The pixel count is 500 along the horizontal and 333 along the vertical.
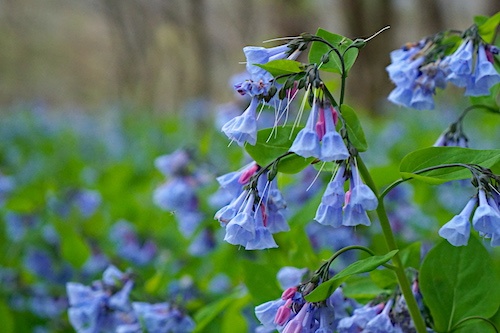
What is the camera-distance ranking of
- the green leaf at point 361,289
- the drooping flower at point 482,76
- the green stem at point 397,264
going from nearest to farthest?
the green stem at point 397,264, the drooping flower at point 482,76, the green leaf at point 361,289

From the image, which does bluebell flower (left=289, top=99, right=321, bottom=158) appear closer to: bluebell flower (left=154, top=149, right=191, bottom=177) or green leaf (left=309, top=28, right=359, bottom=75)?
green leaf (left=309, top=28, right=359, bottom=75)

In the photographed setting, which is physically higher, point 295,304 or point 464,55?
point 464,55

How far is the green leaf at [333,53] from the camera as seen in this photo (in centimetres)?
94

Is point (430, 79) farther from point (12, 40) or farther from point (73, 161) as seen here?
point (12, 40)

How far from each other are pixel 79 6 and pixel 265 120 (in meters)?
10.8

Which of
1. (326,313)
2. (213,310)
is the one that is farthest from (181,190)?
(326,313)

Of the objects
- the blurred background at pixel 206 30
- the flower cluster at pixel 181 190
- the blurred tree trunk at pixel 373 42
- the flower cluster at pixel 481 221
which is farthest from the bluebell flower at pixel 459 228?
the blurred tree trunk at pixel 373 42

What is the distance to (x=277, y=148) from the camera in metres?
1.00

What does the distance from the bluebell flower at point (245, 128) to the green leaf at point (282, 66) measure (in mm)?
45

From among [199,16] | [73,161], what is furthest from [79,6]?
[73,161]

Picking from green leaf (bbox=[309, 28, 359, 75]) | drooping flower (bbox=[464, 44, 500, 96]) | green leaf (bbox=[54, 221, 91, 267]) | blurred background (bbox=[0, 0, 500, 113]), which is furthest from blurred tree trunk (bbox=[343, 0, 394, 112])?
green leaf (bbox=[309, 28, 359, 75])

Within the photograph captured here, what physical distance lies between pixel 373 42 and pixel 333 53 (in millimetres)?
7967

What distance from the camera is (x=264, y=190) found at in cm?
96

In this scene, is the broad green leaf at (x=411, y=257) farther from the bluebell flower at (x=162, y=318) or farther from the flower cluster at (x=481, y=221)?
the bluebell flower at (x=162, y=318)
